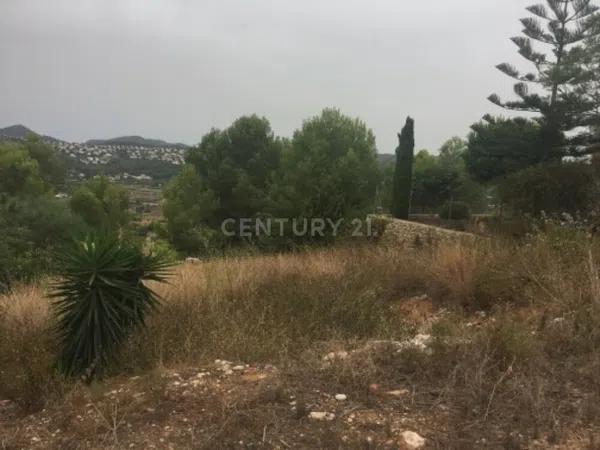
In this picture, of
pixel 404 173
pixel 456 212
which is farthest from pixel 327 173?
pixel 456 212

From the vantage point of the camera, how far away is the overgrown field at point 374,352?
2271mm

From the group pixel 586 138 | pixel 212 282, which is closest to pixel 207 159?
pixel 586 138

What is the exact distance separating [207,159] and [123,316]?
2514 cm

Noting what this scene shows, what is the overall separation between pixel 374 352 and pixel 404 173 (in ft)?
58.9

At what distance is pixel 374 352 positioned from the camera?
3.16 meters

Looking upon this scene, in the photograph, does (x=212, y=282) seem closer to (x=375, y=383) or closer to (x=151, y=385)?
(x=151, y=385)

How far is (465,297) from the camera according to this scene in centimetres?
504

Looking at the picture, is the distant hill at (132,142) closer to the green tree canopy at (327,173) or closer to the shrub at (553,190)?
the green tree canopy at (327,173)

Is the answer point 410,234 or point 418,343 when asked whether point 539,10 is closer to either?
point 410,234

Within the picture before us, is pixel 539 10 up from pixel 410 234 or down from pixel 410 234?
up

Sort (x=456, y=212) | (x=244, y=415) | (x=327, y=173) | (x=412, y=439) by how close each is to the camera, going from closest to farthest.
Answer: (x=412, y=439), (x=244, y=415), (x=327, y=173), (x=456, y=212)

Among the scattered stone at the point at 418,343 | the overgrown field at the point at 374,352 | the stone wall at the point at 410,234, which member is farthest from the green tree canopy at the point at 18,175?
the scattered stone at the point at 418,343

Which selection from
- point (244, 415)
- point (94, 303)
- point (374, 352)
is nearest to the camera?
point (244, 415)

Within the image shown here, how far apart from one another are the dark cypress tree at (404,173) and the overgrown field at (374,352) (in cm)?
1427
